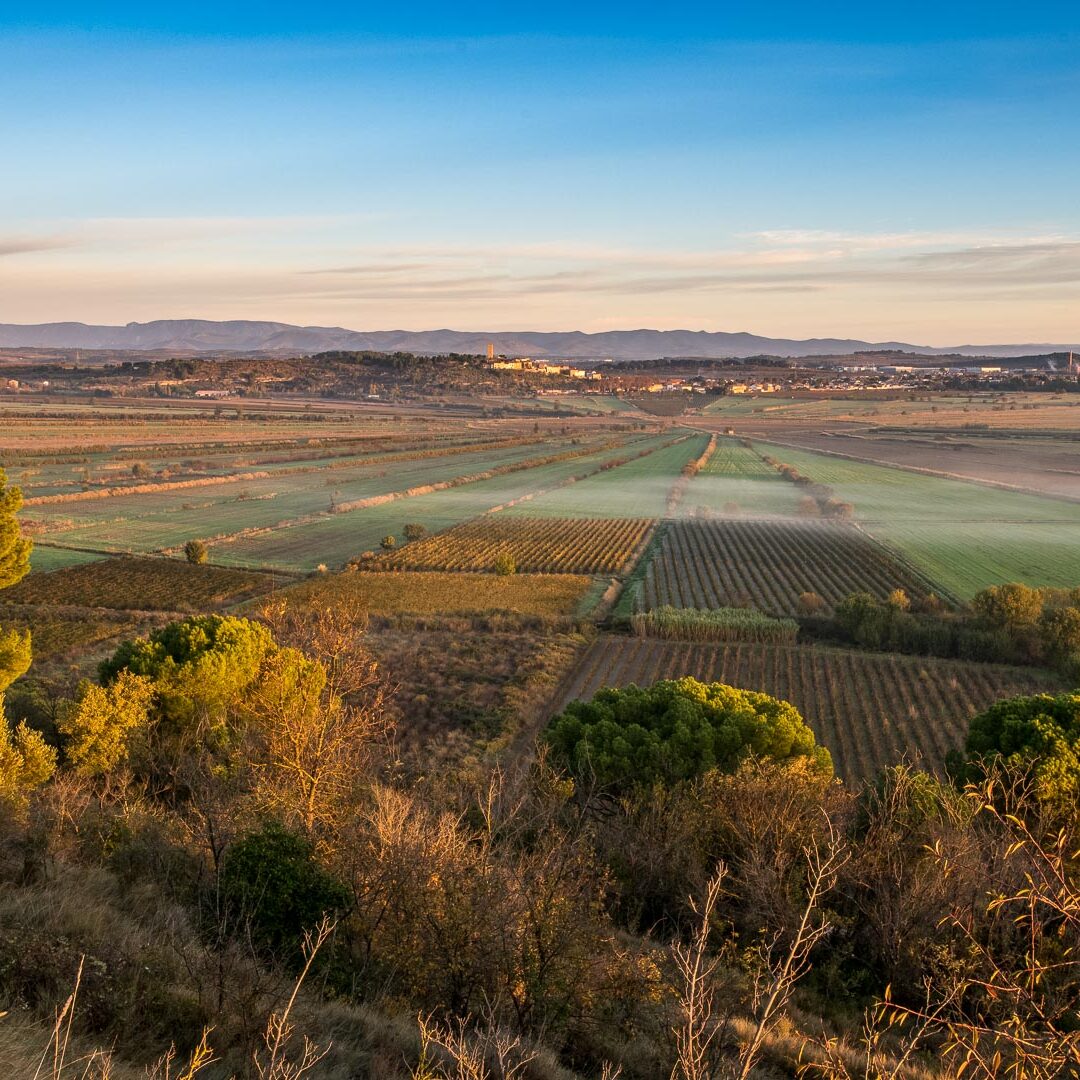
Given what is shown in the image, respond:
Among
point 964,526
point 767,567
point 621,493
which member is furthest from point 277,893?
point 621,493

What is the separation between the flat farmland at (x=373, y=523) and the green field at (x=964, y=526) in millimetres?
30082

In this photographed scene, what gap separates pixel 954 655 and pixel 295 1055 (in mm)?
36377

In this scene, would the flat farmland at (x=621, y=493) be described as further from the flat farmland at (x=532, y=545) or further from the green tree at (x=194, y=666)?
the green tree at (x=194, y=666)

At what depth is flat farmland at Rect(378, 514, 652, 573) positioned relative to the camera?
55.4 metres

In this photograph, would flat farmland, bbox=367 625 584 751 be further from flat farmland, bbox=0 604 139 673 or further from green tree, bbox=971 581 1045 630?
green tree, bbox=971 581 1045 630

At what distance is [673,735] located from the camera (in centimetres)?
2075

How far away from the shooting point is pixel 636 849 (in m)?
15.3

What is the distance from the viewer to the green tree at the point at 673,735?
2038cm

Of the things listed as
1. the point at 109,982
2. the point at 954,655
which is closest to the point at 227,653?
the point at 109,982

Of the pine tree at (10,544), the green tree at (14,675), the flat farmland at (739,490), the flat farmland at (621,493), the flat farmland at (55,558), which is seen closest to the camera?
the green tree at (14,675)

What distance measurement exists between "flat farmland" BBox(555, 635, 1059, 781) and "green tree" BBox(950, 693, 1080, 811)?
5766 millimetres

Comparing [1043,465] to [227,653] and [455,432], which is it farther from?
[227,653]

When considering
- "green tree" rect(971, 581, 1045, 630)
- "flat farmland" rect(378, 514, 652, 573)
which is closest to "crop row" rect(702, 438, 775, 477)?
"flat farmland" rect(378, 514, 652, 573)

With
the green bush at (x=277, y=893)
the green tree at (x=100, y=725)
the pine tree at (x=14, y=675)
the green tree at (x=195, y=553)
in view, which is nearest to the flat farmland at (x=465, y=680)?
the green tree at (x=100, y=725)
